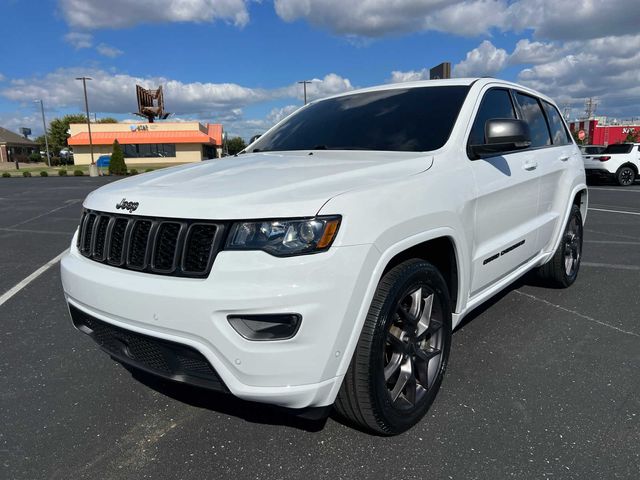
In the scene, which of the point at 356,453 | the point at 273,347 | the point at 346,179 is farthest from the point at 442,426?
the point at 346,179

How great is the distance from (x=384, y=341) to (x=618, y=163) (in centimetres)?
1920

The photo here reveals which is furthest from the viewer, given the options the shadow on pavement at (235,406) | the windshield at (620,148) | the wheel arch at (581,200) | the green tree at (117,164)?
the green tree at (117,164)

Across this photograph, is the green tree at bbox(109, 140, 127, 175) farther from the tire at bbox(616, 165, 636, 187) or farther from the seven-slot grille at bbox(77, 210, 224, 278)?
the seven-slot grille at bbox(77, 210, 224, 278)

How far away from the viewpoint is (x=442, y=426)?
255cm

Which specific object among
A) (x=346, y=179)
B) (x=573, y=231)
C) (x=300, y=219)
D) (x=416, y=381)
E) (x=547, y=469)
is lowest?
(x=547, y=469)

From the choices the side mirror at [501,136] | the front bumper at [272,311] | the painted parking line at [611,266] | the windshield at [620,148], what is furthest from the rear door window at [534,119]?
the windshield at [620,148]

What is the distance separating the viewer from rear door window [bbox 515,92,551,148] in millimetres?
4051

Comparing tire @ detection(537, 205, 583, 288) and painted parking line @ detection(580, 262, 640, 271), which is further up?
tire @ detection(537, 205, 583, 288)

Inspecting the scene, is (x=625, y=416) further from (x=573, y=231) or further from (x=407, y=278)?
(x=573, y=231)

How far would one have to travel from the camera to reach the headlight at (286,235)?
1945 mm

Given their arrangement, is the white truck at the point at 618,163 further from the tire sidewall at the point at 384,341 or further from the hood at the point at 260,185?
the hood at the point at 260,185

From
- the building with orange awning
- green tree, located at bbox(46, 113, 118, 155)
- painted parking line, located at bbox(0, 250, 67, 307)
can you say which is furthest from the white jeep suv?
green tree, located at bbox(46, 113, 118, 155)

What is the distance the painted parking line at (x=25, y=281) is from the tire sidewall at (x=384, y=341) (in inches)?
158

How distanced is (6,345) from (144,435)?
183cm
